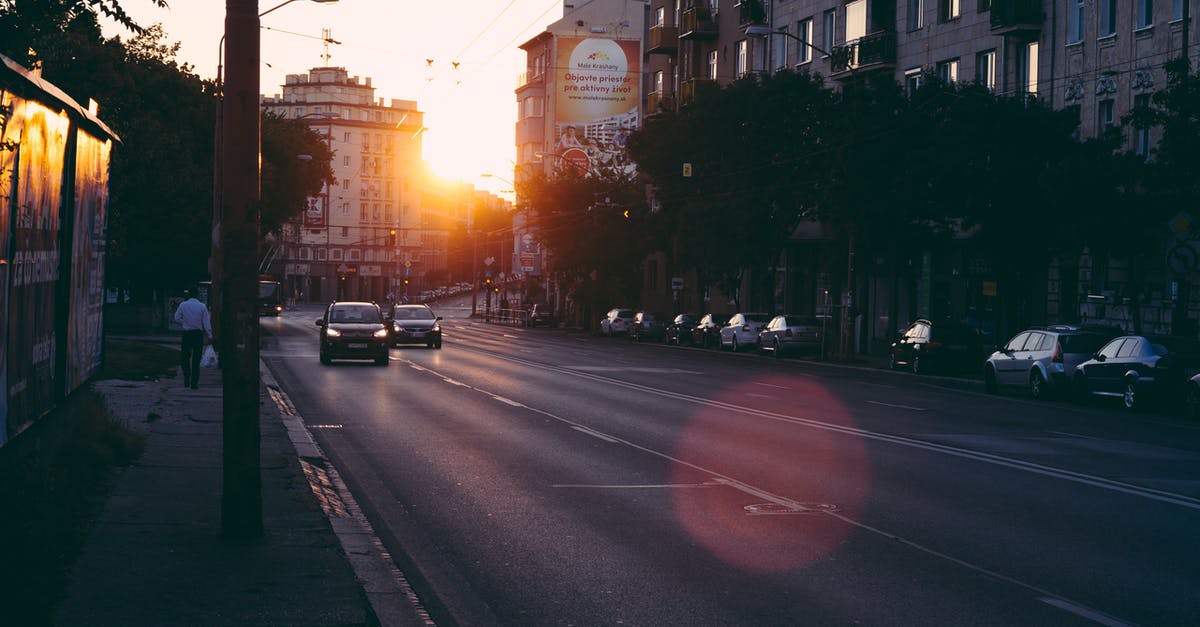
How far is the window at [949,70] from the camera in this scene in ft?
158

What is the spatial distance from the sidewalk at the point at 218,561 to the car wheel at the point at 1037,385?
19.4 metres

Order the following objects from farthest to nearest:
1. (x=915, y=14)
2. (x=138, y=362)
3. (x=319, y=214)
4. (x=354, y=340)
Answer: (x=319, y=214)
(x=915, y=14)
(x=354, y=340)
(x=138, y=362)

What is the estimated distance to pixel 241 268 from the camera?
9180 mm

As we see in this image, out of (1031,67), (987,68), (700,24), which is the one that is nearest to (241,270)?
(1031,67)

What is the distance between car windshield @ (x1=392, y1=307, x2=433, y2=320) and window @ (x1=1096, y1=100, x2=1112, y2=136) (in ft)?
68.1

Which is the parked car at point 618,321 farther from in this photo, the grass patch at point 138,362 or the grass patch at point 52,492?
the grass patch at point 52,492

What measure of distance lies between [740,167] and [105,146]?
41.6 meters

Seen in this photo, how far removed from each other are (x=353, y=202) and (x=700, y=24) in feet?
343

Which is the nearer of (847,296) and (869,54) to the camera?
(847,296)

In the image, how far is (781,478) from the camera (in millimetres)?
13641

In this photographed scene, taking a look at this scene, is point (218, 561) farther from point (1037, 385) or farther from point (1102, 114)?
point (1102, 114)

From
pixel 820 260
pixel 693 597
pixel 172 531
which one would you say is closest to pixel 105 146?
Result: pixel 172 531

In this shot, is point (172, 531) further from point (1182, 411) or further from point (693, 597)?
point (1182, 411)

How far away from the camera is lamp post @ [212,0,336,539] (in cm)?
917
